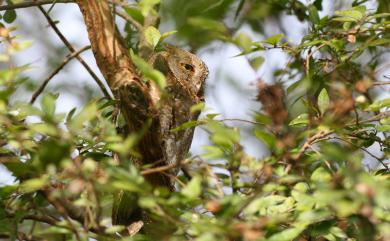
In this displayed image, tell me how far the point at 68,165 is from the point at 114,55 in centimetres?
73

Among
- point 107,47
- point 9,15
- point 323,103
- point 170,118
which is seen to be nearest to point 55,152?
point 107,47

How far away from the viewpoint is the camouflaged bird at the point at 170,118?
6.46 feet

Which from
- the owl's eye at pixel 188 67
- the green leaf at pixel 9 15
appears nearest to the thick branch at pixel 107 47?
the green leaf at pixel 9 15

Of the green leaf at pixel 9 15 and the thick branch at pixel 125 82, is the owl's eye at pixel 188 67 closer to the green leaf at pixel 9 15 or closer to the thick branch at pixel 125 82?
the green leaf at pixel 9 15

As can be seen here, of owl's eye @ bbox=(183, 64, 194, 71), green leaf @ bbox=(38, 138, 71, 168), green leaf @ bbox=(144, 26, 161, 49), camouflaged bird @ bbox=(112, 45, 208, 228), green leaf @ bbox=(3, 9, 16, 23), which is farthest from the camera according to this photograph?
owl's eye @ bbox=(183, 64, 194, 71)

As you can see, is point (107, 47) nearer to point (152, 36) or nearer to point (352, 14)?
point (152, 36)

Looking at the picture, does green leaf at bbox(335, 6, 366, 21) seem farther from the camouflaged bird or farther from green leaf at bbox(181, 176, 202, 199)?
green leaf at bbox(181, 176, 202, 199)

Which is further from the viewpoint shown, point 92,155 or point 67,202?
point 92,155

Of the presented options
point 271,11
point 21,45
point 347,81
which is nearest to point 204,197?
point 21,45

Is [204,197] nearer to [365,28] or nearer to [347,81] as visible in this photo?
[365,28]

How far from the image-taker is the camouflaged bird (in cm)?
197

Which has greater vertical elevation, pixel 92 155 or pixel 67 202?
pixel 67 202

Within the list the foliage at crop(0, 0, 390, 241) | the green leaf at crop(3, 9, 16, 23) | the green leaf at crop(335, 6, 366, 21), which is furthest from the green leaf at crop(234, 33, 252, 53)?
the green leaf at crop(3, 9, 16, 23)

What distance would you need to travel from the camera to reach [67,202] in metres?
1.48
